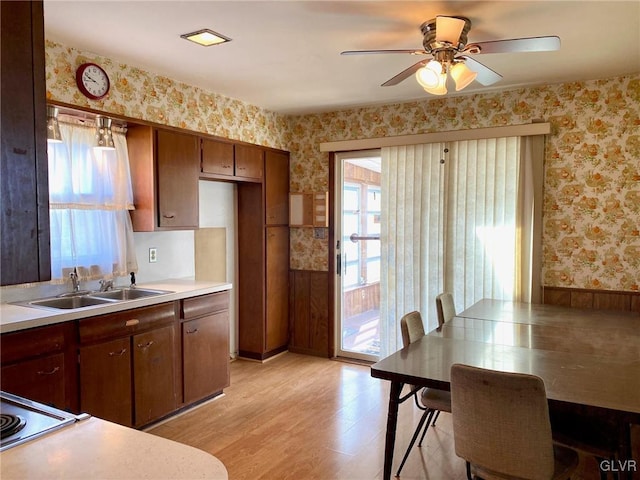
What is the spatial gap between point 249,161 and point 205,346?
1770 millimetres

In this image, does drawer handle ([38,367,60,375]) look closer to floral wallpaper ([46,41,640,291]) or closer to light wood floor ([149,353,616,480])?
light wood floor ([149,353,616,480])

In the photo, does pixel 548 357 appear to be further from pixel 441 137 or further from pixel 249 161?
pixel 249 161

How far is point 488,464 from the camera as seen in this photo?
5.85ft

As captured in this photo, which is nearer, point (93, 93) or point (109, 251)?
point (93, 93)

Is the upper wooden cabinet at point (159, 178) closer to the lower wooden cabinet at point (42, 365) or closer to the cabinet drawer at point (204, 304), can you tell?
the cabinet drawer at point (204, 304)

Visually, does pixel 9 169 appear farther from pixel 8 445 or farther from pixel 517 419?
pixel 517 419

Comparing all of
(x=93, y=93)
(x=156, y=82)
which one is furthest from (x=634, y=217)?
(x=93, y=93)

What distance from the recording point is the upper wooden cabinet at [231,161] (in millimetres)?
3826

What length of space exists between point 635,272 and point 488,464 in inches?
94.9

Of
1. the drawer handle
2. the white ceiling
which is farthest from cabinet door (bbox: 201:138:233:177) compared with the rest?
the drawer handle

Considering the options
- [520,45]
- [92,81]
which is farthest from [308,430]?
[92,81]

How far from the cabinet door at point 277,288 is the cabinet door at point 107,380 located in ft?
6.04

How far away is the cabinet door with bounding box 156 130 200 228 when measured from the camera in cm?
340

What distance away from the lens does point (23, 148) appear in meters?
0.68
